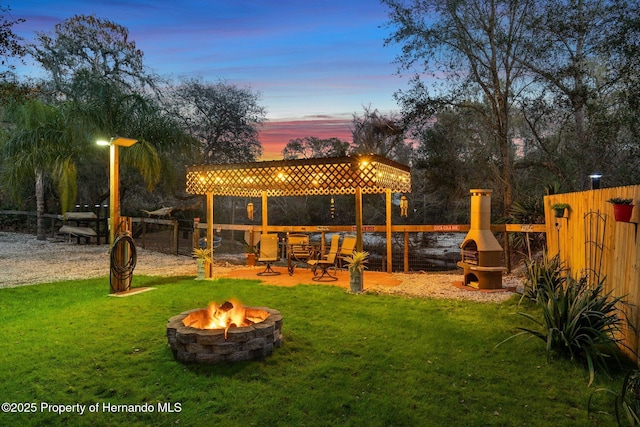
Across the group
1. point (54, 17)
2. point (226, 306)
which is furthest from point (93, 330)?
point (54, 17)

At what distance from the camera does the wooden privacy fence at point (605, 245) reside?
325cm

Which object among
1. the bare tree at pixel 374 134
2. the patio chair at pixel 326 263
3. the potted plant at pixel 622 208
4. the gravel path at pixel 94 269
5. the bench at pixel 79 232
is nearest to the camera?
the potted plant at pixel 622 208

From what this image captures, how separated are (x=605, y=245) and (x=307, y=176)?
484 cm

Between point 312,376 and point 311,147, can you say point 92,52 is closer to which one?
point 311,147

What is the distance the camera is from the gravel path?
668 cm

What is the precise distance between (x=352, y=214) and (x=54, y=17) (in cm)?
1370

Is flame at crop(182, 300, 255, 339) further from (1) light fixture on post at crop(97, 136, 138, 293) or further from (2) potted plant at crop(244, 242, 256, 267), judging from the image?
(2) potted plant at crop(244, 242, 256, 267)

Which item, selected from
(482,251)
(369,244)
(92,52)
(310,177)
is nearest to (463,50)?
(310,177)

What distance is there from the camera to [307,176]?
760 centimetres

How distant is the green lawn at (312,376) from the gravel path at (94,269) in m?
1.47

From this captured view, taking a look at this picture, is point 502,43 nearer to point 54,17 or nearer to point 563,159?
point 563,159

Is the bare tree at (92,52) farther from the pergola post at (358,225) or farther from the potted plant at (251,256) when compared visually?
the pergola post at (358,225)

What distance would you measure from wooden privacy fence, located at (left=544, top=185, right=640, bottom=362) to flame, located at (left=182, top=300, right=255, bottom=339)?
3.26 meters

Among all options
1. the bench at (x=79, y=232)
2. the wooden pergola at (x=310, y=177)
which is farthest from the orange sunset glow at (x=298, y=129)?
the wooden pergola at (x=310, y=177)
